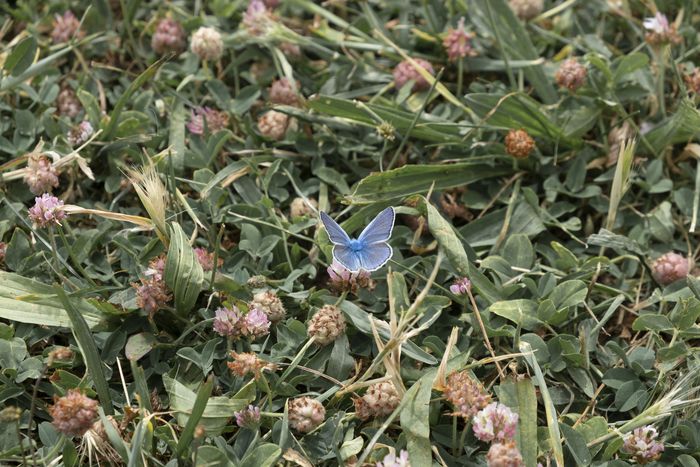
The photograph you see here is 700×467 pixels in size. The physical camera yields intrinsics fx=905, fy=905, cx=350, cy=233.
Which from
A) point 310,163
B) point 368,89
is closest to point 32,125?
point 310,163

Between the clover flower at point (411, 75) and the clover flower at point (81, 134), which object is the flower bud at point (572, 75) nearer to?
the clover flower at point (411, 75)

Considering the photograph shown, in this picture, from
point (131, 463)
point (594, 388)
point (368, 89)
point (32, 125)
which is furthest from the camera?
point (368, 89)

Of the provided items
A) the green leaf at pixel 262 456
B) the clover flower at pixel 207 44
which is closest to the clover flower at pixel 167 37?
the clover flower at pixel 207 44

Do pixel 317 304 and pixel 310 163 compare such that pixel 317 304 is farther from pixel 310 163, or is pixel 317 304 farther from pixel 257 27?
pixel 257 27

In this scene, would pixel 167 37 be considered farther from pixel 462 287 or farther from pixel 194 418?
pixel 194 418

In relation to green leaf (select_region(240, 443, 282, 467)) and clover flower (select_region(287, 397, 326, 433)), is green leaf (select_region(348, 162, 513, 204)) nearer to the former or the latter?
clover flower (select_region(287, 397, 326, 433))
